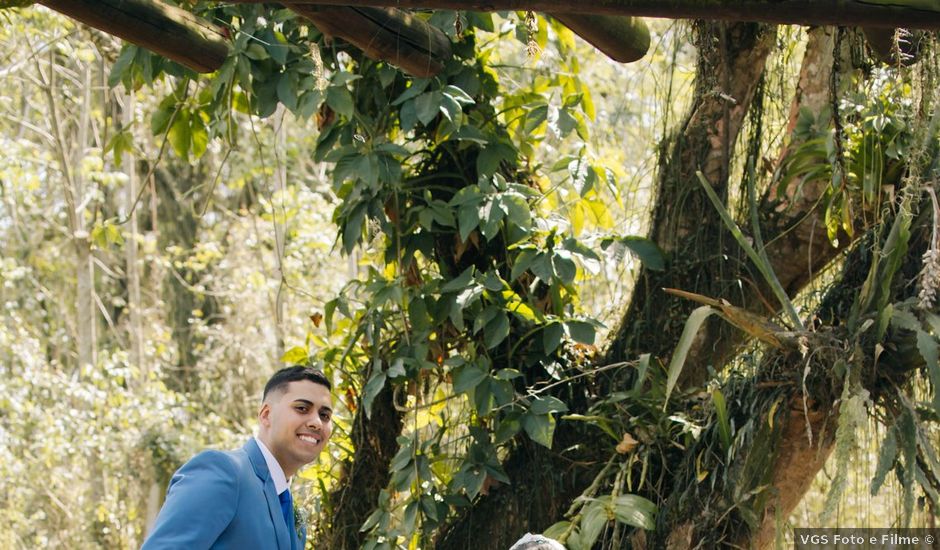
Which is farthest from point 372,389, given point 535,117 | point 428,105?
point 535,117

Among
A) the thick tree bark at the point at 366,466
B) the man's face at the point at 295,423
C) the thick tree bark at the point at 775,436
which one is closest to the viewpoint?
the man's face at the point at 295,423

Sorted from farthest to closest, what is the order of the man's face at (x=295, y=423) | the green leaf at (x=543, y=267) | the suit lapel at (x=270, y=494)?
1. the green leaf at (x=543, y=267)
2. the man's face at (x=295, y=423)
3. the suit lapel at (x=270, y=494)

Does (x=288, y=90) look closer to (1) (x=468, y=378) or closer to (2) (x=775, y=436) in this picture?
(1) (x=468, y=378)

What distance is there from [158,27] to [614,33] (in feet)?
4.06

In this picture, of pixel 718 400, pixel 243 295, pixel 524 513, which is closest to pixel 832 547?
pixel 718 400

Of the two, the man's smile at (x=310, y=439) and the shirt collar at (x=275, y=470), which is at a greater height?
the man's smile at (x=310, y=439)

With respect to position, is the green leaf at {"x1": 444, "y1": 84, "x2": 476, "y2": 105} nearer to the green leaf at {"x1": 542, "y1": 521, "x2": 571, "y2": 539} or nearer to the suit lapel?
the green leaf at {"x1": 542, "y1": 521, "x2": 571, "y2": 539}

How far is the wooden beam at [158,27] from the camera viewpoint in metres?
2.87

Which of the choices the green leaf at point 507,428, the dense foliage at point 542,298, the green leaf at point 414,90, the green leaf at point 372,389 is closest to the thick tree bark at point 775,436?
the dense foliage at point 542,298

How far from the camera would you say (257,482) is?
2768mm

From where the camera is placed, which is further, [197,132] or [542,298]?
[197,132]

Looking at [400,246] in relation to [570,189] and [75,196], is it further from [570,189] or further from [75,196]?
[75,196]

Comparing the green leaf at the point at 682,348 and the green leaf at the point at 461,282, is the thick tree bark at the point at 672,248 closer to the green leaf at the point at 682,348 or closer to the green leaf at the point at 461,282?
the green leaf at the point at 461,282

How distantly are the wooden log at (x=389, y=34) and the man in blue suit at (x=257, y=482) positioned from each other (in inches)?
38.5
